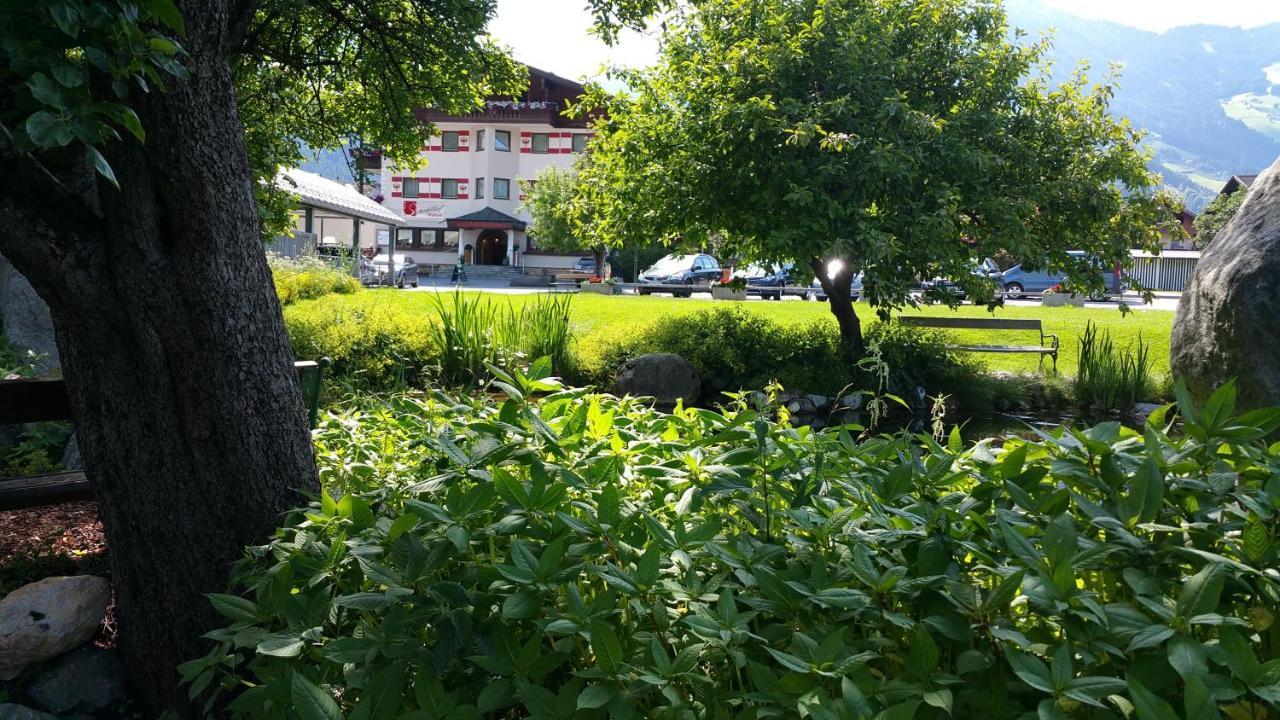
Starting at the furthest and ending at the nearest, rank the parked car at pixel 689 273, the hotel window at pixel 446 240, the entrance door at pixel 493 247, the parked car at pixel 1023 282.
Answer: the entrance door at pixel 493 247
the hotel window at pixel 446 240
the parked car at pixel 1023 282
the parked car at pixel 689 273

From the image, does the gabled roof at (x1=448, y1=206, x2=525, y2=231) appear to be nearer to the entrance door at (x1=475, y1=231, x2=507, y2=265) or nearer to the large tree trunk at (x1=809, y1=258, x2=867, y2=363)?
the entrance door at (x1=475, y1=231, x2=507, y2=265)

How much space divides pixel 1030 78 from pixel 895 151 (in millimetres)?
3890

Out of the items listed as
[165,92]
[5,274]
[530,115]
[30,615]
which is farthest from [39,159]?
[530,115]

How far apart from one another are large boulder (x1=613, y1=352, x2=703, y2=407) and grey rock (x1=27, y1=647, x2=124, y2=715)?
27.7 feet

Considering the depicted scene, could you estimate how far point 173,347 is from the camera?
2.68 metres

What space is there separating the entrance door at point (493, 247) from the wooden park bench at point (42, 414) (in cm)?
5736

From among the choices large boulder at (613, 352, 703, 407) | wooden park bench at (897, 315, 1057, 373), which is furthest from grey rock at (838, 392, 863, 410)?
wooden park bench at (897, 315, 1057, 373)

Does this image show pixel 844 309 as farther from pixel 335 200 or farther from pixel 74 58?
pixel 335 200

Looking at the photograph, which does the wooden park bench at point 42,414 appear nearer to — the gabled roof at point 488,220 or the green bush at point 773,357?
the green bush at point 773,357

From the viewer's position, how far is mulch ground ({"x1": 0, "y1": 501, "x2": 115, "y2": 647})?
11.9 ft

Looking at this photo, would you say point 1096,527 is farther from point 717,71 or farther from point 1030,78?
point 1030,78

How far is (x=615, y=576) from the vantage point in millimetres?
1653

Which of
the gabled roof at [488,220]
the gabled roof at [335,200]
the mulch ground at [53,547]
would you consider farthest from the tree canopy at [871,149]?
the gabled roof at [488,220]

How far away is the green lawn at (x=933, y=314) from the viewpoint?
14641 millimetres
